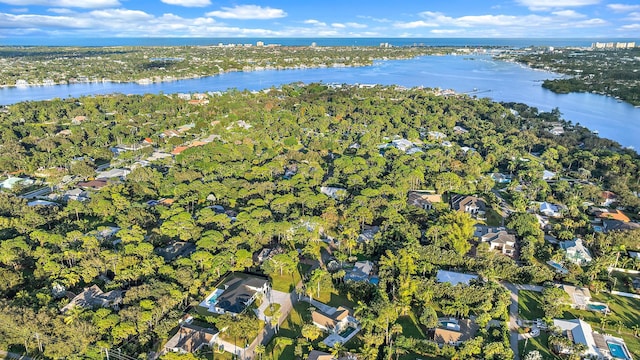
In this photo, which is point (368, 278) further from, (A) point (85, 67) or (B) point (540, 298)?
(A) point (85, 67)

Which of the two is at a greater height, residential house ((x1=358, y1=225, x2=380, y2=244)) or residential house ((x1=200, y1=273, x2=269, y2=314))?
residential house ((x1=358, y1=225, x2=380, y2=244))

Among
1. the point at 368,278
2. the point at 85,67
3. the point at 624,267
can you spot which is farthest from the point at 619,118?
the point at 85,67

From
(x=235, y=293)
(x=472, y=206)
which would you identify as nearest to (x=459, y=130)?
(x=472, y=206)

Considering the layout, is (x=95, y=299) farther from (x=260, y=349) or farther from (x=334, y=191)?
(x=334, y=191)

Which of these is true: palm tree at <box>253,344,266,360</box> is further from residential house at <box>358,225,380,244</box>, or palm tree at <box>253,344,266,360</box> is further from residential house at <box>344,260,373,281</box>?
residential house at <box>358,225,380,244</box>

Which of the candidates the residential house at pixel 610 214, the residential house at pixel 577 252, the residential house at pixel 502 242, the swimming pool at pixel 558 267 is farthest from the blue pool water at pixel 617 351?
the residential house at pixel 610 214

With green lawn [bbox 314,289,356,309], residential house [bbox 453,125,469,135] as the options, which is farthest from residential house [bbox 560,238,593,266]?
residential house [bbox 453,125,469,135]
